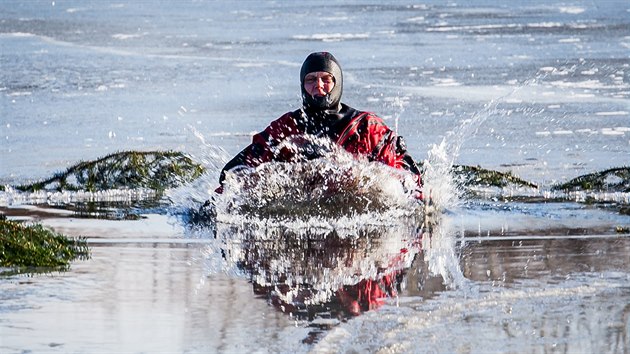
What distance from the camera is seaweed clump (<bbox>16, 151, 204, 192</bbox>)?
11555 millimetres

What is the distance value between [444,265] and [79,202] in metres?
3.85

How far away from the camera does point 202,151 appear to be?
1473 centimetres

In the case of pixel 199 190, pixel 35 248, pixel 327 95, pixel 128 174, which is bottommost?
pixel 35 248

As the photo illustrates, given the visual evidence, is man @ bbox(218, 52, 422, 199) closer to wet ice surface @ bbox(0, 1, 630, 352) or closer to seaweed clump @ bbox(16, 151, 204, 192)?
wet ice surface @ bbox(0, 1, 630, 352)

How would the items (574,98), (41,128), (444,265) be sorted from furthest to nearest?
(574,98) < (41,128) < (444,265)

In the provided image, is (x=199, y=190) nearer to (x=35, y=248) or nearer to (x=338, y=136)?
(x=338, y=136)

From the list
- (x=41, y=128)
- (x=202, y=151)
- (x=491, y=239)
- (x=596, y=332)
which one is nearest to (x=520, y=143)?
(x=202, y=151)

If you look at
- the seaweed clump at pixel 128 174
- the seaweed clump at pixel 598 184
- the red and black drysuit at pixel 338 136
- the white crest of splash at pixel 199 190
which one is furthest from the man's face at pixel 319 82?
the seaweed clump at pixel 598 184

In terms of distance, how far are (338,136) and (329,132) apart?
91mm

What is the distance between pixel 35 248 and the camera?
26.5ft

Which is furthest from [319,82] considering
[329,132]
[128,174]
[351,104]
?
[351,104]

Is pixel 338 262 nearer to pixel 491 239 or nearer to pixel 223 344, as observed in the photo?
pixel 491 239

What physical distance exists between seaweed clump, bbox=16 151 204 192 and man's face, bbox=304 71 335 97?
172cm

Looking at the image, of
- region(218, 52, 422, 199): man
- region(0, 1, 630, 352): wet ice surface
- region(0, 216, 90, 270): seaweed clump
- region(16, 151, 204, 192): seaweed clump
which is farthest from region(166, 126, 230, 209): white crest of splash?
region(0, 216, 90, 270): seaweed clump
